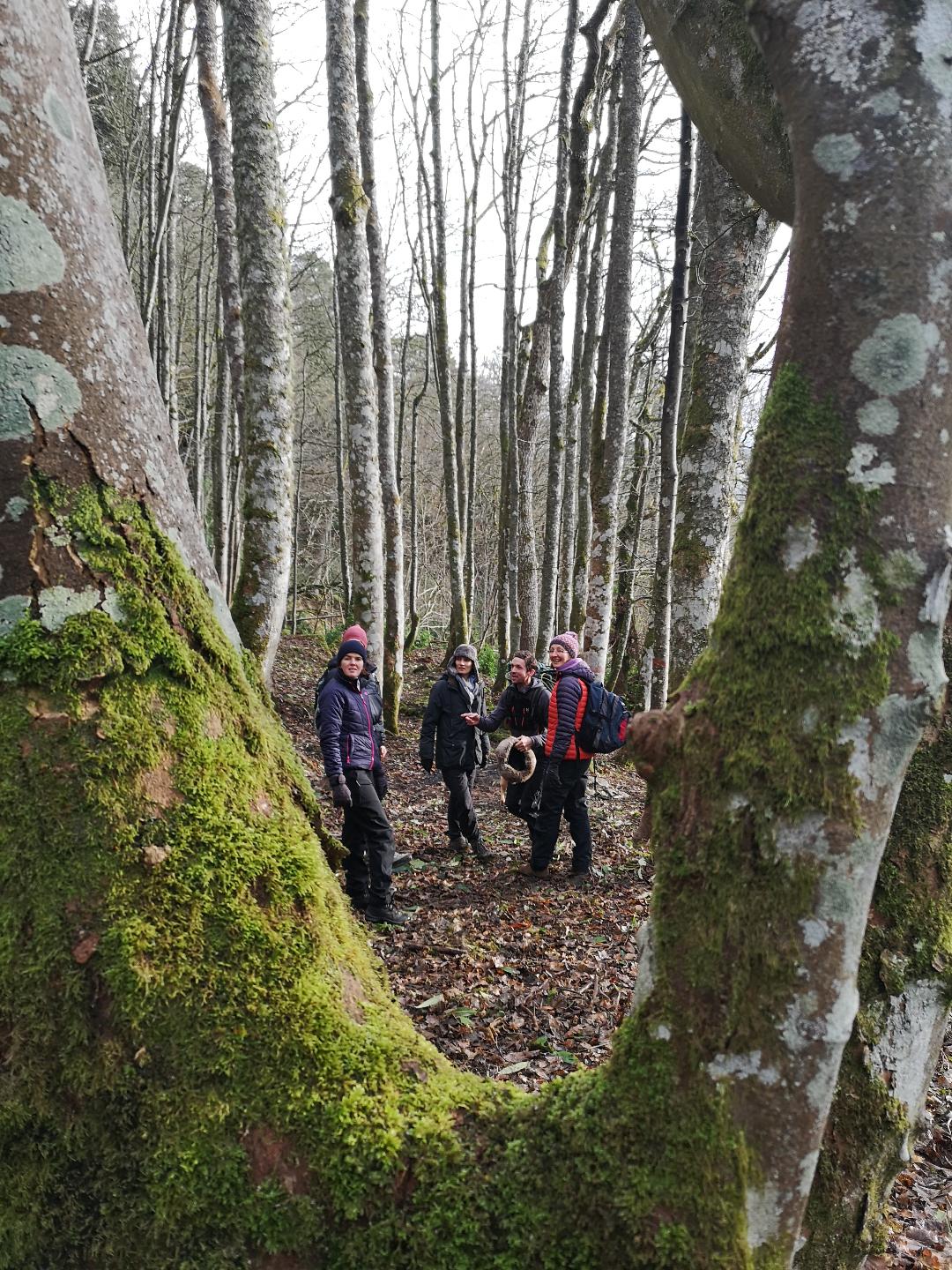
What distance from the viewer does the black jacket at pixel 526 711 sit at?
723cm

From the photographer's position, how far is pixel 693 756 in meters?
1.48

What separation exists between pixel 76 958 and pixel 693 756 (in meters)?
1.33

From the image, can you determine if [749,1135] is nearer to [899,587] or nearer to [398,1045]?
[398,1045]

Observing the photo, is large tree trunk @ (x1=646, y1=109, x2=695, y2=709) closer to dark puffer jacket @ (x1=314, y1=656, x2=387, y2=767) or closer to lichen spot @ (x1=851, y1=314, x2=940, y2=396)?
dark puffer jacket @ (x1=314, y1=656, x2=387, y2=767)

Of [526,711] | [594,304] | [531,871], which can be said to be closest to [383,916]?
[531,871]

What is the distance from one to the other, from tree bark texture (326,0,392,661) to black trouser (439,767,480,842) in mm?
1951

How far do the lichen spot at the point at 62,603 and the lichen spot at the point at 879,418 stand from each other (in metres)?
1.65

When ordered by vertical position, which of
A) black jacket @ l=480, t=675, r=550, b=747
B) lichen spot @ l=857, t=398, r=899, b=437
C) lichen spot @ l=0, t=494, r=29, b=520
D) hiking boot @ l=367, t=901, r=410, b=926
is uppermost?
lichen spot @ l=857, t=398, r=899, b=437

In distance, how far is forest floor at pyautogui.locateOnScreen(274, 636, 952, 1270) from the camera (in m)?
3.35

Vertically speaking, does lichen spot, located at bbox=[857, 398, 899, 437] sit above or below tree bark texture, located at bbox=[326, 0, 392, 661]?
below

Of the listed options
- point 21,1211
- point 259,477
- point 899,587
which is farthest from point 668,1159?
point 259,477

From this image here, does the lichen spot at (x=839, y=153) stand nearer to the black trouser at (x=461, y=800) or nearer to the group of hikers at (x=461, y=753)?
the group of hikers at (x=461, y=753)

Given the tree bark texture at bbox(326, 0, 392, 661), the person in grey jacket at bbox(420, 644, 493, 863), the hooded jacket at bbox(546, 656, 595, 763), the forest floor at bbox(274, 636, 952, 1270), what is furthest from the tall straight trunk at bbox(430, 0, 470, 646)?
the hooded jacket at bbox(546, 656, 595, 763)

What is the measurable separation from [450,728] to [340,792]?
189 centimetres
